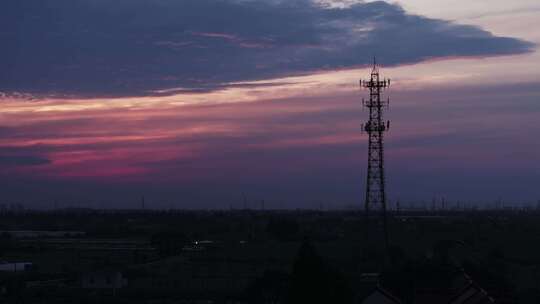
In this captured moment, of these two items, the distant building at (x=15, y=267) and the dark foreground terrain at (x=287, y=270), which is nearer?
the dark foreground terrain at (x=287, y=270)

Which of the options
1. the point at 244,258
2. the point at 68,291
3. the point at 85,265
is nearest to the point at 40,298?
the point at 68,291

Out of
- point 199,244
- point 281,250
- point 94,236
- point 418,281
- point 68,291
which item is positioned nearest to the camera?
point 418,281

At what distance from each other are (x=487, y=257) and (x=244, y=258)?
16.9m

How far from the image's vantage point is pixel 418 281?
24.4 meters

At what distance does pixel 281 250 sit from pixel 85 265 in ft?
42.4

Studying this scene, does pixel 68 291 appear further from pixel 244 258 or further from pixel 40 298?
pixel 244 258

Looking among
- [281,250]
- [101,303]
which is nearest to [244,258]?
[281,250]

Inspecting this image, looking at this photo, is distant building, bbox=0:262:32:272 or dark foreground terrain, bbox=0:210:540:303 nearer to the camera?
dark foreground terrain, bbox=0:210:540:303

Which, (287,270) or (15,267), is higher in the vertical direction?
(287,270)

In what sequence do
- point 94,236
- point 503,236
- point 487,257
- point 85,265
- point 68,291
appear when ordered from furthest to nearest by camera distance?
point 94,236 → point 503,236 → point 85,265 → point 487,257 → point 68,291

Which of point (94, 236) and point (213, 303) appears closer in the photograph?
point (213, 303)

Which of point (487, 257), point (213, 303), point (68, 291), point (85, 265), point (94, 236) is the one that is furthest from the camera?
point (94, 236)

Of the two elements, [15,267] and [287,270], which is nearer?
[287,270]

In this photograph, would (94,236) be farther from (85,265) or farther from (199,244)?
(85,265)
